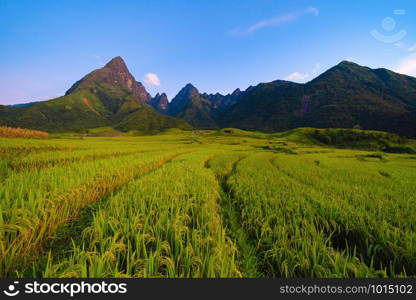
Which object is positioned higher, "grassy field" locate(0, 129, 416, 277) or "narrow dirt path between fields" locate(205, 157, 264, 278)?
"grassy field" locate(0, 129, 416, 277)

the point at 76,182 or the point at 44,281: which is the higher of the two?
the point at 76,182

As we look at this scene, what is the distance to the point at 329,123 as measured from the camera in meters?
164

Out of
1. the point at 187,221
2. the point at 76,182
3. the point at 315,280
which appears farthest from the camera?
the point at 76,182

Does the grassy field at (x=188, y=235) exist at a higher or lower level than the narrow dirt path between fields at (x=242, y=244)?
higher

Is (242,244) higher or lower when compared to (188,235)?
lower

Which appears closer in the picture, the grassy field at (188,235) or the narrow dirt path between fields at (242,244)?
the grassy field at (188,235)

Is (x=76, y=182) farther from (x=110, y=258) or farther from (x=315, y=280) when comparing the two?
(x=315, y=280)

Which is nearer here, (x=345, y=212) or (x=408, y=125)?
(x=345, y=212)

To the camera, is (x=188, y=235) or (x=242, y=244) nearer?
(x=188, y=235)

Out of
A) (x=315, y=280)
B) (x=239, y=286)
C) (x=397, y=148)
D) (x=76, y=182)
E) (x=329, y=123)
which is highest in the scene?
(x=329, y=123)

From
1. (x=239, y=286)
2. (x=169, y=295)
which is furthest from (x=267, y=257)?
(x=169, y=295)

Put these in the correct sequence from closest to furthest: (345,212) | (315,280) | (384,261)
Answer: (315,280) < (384,261) < (345,212)

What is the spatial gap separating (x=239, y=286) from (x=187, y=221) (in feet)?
5.78

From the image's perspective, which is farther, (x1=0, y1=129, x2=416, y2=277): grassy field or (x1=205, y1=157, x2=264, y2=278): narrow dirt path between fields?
(x1=205, y1=157, x2=264, y2=278): narrow dirt path between fields
